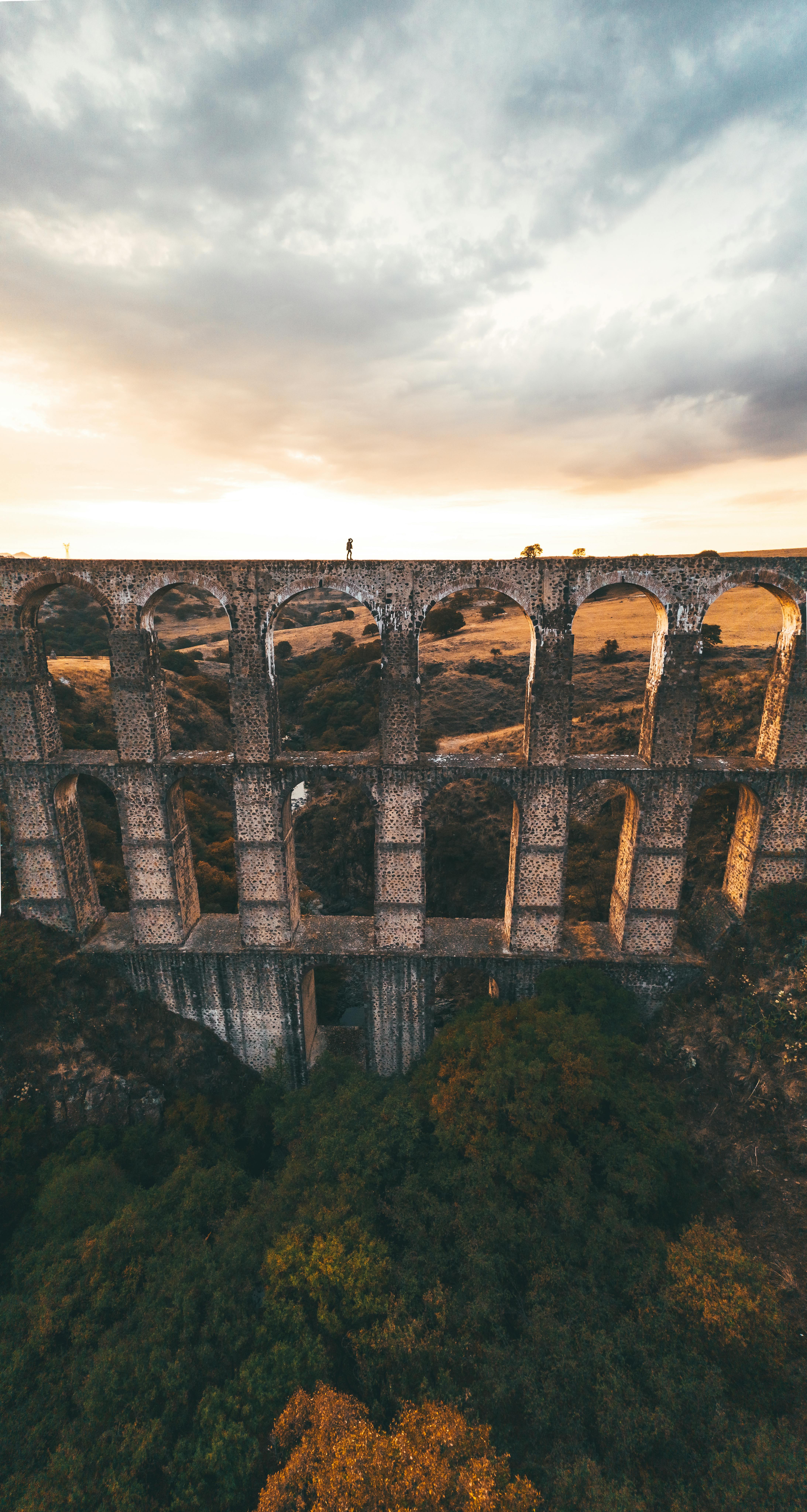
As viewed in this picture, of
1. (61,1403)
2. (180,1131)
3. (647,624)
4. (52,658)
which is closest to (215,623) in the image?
(52,658)

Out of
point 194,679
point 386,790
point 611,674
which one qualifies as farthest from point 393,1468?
point 194,679

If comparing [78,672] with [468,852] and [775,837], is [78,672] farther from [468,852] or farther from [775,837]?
[775,837]

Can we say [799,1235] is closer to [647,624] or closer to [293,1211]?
[293,1211]

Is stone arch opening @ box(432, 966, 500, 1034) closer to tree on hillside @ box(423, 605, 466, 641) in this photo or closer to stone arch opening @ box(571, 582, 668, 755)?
stone arch opening @ box(571, 582, 668, 755)

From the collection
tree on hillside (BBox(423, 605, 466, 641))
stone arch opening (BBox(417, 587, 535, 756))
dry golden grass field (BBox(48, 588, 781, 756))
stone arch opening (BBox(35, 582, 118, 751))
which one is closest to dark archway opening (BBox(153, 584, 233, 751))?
dry golden grass field (BBox(48, 588, 781, 756))

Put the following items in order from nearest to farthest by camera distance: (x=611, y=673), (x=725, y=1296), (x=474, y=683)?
1. (x=725, y=1296)
2. (x=611, y=673)
3. (x=474, y=683)
